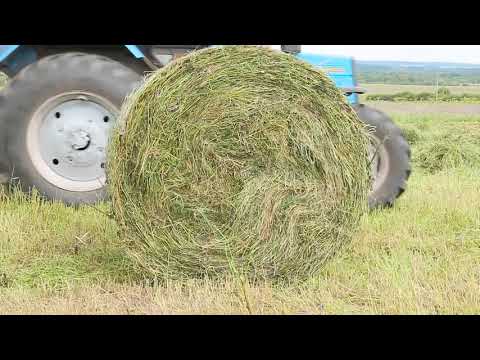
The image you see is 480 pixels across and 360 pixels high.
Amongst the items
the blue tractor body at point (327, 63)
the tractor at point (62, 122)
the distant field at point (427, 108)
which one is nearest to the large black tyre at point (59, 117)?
the tractor at point (62, 122)

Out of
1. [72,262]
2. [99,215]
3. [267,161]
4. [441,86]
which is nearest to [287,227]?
[267,161]

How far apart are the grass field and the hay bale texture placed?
20cm

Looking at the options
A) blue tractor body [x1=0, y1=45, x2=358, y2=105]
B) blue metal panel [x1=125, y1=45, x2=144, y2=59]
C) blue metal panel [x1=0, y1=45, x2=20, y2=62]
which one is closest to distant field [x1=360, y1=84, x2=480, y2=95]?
blue tractor body [x1=0, y1=45, x2=358, y2=105]

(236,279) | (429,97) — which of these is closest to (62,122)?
(236,279)

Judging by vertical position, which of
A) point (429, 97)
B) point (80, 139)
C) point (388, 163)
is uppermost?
point (429, 97)

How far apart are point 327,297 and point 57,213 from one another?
2.58 metres

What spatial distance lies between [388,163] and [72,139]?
9.98 ft

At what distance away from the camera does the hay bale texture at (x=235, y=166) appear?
3.85 m

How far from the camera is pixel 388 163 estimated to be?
617 centimetres

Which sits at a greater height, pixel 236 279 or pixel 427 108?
pixel 427 108

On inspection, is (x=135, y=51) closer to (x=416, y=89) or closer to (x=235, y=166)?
(x=235, y=166)

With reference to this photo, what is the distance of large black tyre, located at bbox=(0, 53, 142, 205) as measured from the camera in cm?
547

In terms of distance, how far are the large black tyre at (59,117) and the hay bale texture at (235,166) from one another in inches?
68.7

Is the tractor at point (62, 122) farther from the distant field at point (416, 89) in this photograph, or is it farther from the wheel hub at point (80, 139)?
the distant field at point (416, 89)
